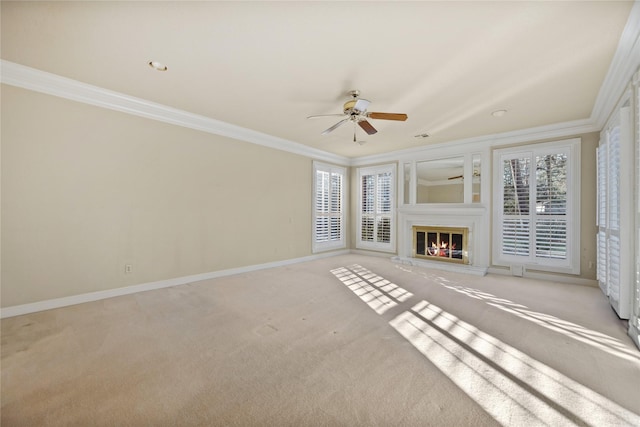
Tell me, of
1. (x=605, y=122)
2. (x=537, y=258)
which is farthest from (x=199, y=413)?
(x=605, y=122)

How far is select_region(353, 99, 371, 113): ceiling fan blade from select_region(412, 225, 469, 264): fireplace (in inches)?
137

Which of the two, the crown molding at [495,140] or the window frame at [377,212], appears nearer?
the crown molding at [495,140]

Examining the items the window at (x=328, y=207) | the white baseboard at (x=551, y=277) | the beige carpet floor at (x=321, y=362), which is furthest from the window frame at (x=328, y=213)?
the white baseboard at (x=551, y=277)

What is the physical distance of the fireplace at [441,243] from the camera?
542cm

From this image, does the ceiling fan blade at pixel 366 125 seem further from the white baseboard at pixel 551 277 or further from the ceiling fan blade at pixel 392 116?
the white baseboard at pixel 551 277

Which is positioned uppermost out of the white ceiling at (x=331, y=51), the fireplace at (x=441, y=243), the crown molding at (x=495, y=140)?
the white ceiling at (x=331, y=51)

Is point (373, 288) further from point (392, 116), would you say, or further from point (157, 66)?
point (157, 66)

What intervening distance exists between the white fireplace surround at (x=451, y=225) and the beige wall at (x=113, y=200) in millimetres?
3115

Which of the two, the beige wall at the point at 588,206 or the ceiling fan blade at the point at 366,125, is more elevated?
the ceiling fan blade at the point at 366,125

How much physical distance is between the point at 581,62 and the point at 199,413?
423cm

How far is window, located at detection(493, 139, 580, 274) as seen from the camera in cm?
438

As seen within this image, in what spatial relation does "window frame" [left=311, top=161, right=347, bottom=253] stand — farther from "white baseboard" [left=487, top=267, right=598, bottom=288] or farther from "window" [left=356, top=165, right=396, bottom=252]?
"white baseboard" [left=487, top=267, right=598, bottom=288]

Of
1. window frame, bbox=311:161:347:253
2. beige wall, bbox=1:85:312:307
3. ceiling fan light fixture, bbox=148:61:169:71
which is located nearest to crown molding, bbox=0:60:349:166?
beige wall, bbox=1:85:312:307

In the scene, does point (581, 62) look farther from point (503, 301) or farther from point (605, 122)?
point (503, 301)
